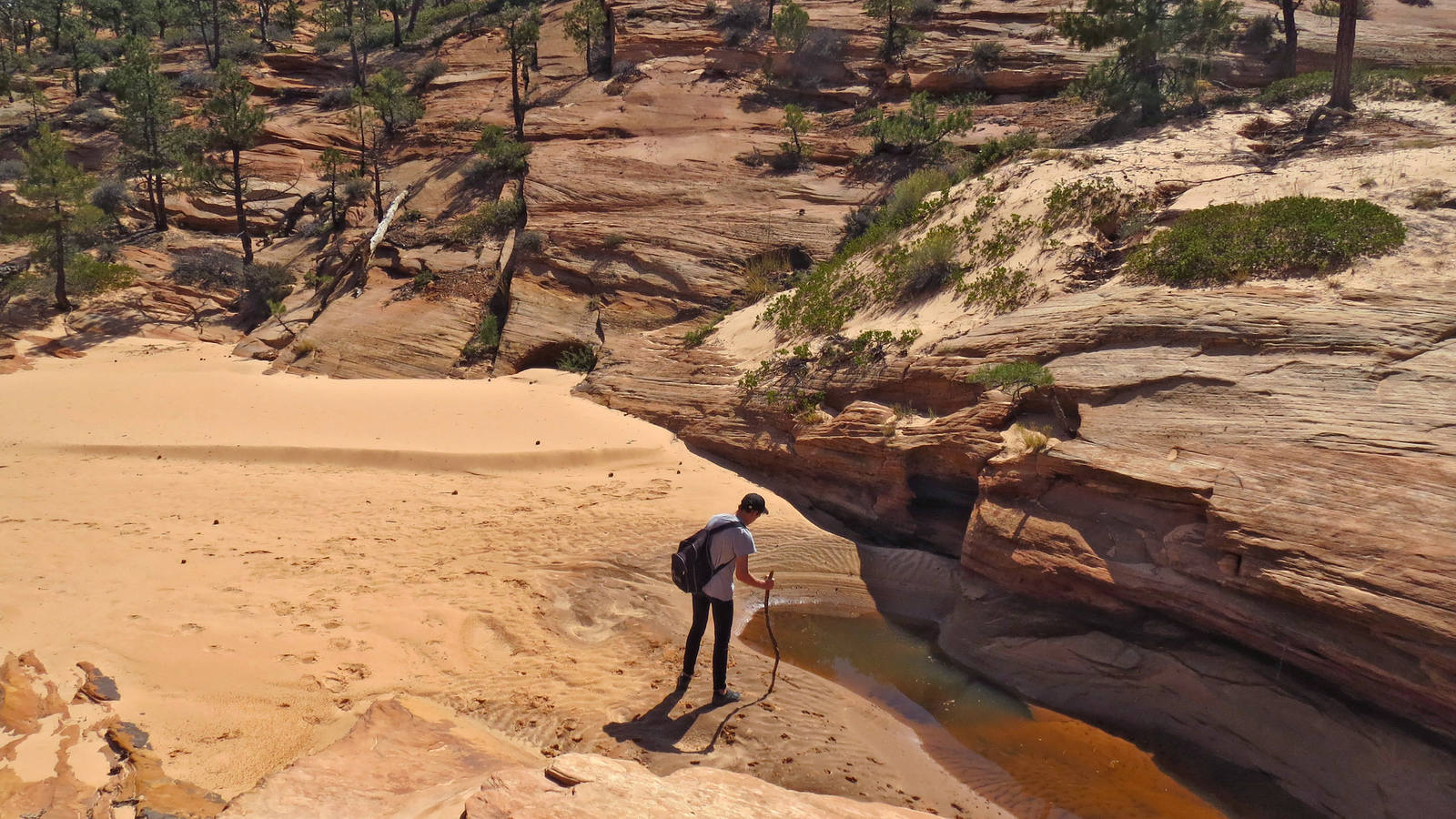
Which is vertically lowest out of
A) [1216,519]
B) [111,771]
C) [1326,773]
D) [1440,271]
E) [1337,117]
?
[1326,773]

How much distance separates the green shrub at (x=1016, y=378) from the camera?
9.29 m

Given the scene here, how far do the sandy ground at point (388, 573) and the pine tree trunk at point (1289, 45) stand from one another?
1974 centimetres

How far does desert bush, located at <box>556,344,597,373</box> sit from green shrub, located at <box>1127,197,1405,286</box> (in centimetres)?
1036

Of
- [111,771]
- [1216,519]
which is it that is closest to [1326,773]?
[1216,519]

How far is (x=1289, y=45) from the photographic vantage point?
21625mm

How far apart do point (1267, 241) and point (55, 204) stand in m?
25.4

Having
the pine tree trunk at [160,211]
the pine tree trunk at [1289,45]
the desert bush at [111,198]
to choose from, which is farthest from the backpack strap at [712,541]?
the desert bush at [111,198]

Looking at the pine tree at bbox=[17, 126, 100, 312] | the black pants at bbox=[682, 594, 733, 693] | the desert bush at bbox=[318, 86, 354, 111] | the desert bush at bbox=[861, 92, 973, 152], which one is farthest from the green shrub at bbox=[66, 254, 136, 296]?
the black pants at bbox=[682, 594, 733, 693]

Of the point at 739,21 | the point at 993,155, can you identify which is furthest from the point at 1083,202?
the point at 739,21

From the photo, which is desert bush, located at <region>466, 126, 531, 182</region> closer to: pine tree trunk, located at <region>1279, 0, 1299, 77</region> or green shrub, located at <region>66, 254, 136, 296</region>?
green shrub, located at <region>66, 254, 136, 296</region>

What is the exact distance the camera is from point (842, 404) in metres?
11.6

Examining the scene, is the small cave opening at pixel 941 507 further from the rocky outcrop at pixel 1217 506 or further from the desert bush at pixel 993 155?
the desert bush at pixel 993 155

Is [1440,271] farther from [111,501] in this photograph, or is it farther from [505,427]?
[111,501]

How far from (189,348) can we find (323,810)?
60.1 feet
